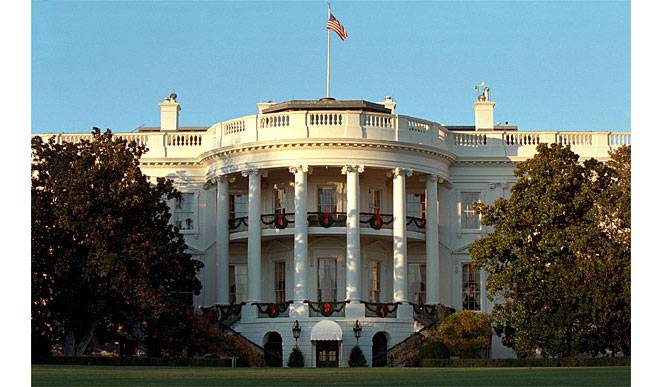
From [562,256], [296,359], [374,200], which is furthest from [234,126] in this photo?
[562,256]

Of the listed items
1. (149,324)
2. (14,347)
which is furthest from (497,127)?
(14,347)

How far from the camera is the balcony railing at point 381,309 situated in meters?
51.8

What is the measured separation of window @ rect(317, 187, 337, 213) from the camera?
179 feet

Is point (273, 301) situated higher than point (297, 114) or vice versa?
point (297, 114)

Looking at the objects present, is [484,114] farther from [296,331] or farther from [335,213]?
[296,331]

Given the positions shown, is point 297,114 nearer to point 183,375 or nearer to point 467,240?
point 467,240

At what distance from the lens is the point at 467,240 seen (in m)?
56.4

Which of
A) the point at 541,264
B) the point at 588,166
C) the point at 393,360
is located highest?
the point at 588,166

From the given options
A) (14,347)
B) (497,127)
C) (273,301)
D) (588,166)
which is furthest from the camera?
(497,127)

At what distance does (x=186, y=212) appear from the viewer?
56.6 meters

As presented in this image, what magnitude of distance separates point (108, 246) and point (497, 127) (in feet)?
77.6

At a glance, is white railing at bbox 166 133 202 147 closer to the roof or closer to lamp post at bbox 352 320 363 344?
the roof

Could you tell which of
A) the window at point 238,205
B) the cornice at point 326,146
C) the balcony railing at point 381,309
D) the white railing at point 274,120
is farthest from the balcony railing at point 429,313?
the white railing at point 274,120

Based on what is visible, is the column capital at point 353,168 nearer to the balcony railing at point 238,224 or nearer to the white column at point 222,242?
the balcony railing at point 238,224
